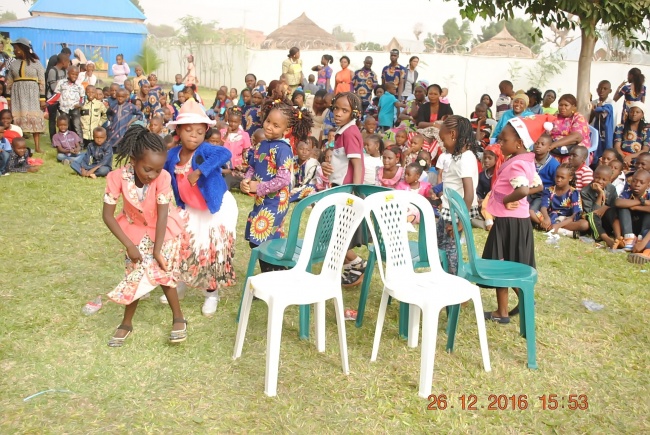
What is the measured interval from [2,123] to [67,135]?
106 cm

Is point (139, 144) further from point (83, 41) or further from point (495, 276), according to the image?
point (83, 41)

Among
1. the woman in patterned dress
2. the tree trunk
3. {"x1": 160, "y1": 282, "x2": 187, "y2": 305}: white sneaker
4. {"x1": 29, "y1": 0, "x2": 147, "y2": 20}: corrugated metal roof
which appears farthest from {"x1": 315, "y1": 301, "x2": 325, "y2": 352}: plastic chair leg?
{"x1": 29, "y1": 0, "x2": 147, "y2": 20}: corrugated metal roof

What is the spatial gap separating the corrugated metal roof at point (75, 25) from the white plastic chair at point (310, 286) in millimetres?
34012

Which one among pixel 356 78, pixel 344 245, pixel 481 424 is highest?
pixel 356 78

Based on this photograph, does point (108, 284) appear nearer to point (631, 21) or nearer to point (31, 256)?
point (31, 256)

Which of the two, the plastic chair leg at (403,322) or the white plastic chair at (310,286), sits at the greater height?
the white plastic chair at (310,286)

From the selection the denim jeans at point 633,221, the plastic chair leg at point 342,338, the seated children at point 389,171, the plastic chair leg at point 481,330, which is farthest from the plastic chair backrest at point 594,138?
the plastic chair leg at point 342,338

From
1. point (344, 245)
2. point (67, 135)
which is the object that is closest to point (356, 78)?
point (67, 135)

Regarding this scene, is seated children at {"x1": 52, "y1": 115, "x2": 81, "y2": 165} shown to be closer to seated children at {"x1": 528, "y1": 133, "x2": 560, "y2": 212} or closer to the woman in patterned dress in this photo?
the woman in patterned dress

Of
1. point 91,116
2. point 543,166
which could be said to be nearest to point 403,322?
point 543,166

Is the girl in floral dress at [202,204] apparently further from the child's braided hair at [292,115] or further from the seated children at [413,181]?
the seated children at [413,181]

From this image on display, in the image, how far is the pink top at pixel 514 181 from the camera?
14.9 feet

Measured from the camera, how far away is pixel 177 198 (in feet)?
15.4

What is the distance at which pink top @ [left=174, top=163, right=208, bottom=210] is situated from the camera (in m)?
4.57
